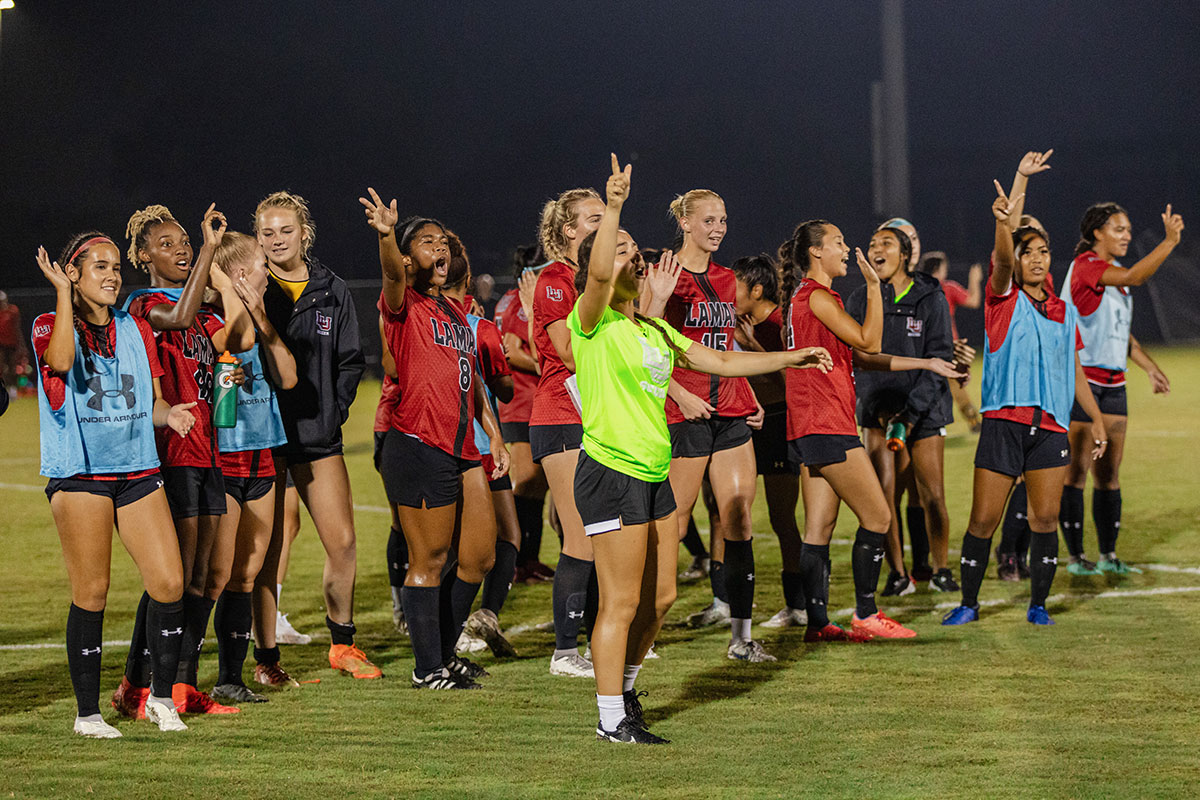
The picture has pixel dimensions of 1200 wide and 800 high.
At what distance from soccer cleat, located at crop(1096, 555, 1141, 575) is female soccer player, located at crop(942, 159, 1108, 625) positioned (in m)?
1.61

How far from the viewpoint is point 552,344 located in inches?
219

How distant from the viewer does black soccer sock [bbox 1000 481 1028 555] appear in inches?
299

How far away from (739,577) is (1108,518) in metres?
3.38

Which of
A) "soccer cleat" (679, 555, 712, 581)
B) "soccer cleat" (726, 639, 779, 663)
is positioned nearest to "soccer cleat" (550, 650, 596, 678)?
"soccer cleat" (726, 639, 779, 663)

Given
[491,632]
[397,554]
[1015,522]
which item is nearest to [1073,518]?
[1015,522]

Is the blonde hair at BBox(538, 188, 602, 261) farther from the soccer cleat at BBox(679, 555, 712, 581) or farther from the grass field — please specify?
the soccer cleat at BBox(679, 555, 712, 581)

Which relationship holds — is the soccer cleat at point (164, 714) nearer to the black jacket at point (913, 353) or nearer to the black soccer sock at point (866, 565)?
the black soccer sock at point (866, 565)

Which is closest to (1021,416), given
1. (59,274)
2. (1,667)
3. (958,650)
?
(958,650)

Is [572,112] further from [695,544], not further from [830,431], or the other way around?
[830,431]

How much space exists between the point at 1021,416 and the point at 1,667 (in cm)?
508

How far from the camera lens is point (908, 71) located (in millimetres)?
48688

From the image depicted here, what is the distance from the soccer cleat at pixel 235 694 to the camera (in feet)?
17.3

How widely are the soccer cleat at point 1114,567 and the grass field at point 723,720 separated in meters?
0.21

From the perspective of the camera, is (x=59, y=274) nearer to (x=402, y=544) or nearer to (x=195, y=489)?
(x=195, y=489)
